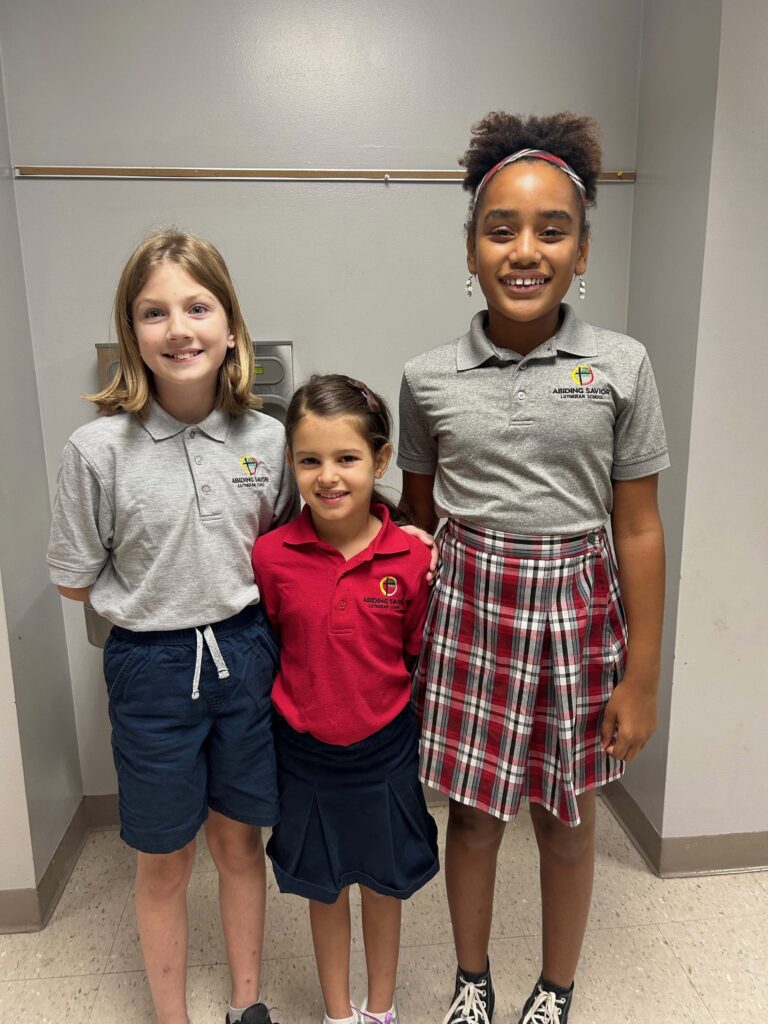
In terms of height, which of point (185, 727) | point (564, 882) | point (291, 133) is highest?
point (291, 133)

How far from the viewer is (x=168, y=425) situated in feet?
3.85

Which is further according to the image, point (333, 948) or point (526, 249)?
point (333, 948)

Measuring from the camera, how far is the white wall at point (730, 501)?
150 centimetres

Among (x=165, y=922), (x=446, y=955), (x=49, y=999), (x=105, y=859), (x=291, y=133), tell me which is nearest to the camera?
(x=165, y=922)

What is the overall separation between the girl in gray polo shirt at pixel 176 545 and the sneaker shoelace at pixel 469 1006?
22.0 inches

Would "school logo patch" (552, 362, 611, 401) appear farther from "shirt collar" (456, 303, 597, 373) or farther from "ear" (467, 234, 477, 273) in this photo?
"ear" (467, 234, 477, 273)

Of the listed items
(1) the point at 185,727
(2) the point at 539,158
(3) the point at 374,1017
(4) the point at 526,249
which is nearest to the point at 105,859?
(3) the point at 374,1017

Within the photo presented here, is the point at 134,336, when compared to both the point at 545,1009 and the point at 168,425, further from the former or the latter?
the point at 545,1009

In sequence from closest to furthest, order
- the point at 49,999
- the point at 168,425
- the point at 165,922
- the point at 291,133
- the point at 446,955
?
the point at 168,425 < the point at 165,922 < the point at 49,999 < the point at 446,955 < the point at 291,133

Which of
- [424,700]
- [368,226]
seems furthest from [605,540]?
[368,226]

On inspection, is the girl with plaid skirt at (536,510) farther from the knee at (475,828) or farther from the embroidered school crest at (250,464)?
the embroidered school crest at (250,464)

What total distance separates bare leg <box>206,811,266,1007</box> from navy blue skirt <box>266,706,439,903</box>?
8 cm

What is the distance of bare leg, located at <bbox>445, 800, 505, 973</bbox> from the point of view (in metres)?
1.31

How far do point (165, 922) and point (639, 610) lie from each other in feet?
3.24
